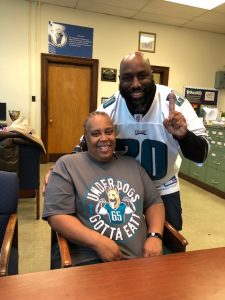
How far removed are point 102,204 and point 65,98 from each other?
4.06 meters

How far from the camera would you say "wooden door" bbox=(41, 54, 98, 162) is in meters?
4.84

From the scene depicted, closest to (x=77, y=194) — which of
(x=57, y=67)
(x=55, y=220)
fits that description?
(x=55, y=220)

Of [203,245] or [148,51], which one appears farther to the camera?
[148,51]

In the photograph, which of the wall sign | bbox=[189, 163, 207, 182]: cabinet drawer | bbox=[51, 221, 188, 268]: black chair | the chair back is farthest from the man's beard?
the wall sign

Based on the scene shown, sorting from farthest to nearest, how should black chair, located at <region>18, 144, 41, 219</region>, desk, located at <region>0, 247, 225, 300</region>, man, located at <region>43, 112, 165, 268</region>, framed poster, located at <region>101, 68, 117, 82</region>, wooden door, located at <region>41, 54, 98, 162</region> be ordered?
framed poster, located at <region>101, 68, 117, 82</region>
wooden door, located at <region>41, 54, 98, 162</region>
black chair, located at <region>18, 144, 41, 219</region>
man, located at <region>43, 112, 165, 268</region>
desk, located at <region>0, 247, 225, 300</region>

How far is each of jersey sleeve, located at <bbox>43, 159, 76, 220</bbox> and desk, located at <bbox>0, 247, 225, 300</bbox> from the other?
1.45ft

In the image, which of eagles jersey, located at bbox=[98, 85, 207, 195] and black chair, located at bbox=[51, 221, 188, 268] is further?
eagles jersey, located at bbox=[98, 85, 207, 195]

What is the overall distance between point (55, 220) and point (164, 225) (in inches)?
21.0

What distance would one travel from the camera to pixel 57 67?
4.84 metres

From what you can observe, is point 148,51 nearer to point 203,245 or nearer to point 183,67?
point 183,67

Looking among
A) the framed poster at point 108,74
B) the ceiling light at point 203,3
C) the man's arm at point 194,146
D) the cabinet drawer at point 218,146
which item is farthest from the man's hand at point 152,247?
the framed poster at point 108,74

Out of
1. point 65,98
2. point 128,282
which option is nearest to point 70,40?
point 65,98

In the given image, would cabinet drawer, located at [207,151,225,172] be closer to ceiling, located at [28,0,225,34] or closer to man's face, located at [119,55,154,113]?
ceiling, located at [28,0,225,34]

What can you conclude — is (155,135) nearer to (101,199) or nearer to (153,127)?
(153,127)
